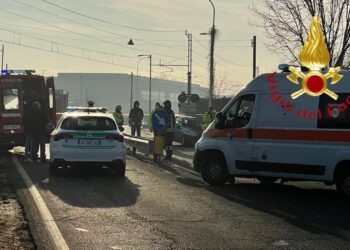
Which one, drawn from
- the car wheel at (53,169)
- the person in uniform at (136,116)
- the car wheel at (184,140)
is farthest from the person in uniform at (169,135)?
the person in uniform at (136,116)

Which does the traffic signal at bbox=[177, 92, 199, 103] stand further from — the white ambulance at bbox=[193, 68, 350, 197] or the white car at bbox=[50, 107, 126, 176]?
the white ambulance at bbox=[193, 68, 350, 197]

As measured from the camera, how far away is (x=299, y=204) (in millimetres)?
8719

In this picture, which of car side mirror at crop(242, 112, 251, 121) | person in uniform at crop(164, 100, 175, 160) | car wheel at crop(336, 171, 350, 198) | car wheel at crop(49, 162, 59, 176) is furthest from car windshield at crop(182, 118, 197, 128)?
car wheel at crop(336, 171, 350, 198)

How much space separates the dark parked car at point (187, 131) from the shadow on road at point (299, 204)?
11675mm

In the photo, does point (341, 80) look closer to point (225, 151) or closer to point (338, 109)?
point (338, 109)

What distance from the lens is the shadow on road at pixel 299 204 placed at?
708cm

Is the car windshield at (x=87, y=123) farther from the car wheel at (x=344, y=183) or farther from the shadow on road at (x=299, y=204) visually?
the car wheel at (x=344, y=183)

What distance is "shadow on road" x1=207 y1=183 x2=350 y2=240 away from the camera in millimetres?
7082

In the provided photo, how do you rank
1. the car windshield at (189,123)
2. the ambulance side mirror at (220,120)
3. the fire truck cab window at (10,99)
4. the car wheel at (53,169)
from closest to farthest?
the ambulance side mirror at (220,120), the car wheel at (53,169), the fire truck cab window at (10,99), the car windshield at (189,123)

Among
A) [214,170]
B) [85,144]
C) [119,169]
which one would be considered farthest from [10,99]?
[214,170]

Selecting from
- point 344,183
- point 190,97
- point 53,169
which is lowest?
point 53,169

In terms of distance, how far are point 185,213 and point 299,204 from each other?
211cm

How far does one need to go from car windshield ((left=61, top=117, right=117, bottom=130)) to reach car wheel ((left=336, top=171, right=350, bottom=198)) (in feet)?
16.6

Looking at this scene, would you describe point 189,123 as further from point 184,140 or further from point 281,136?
point 281,136
